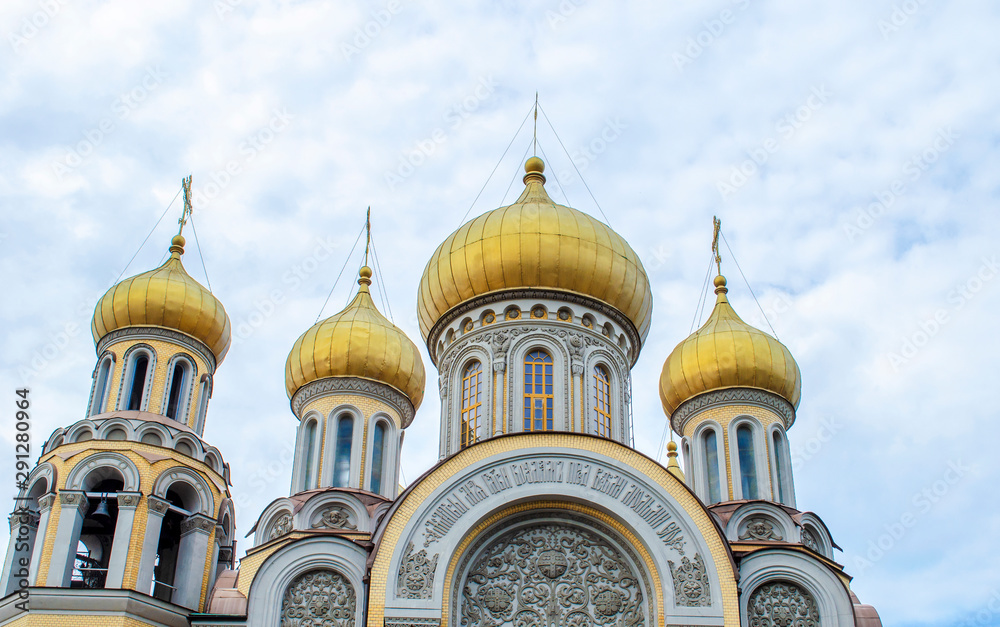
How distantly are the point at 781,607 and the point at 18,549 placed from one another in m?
11.4

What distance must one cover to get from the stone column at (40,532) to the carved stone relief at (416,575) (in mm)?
5987

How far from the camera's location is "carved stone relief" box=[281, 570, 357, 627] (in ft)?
46.5

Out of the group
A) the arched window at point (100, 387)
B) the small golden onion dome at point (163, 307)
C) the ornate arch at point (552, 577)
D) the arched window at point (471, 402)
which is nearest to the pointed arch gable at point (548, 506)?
the ornate arch at point (552, 577)

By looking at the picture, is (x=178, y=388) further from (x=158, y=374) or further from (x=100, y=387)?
(x=100, y=387)

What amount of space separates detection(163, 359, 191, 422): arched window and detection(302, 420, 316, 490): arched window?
2.24m

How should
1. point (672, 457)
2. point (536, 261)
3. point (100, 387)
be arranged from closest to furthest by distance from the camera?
point (536, 261) → point (100, 387) → point (672, 457)

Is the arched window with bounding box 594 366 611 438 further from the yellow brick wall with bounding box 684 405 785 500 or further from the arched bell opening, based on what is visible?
the arched bell opening

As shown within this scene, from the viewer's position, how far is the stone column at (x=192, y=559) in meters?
17.3

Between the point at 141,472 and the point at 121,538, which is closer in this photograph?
the point at 121,538

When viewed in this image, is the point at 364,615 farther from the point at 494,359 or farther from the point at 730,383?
the point at 730,383

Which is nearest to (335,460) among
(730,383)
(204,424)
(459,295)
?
(204,424)

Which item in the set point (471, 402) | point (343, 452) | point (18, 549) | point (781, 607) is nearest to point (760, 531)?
point (781, 607)

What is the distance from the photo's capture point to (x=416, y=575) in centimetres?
1421

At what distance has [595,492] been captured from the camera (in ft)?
48.5
